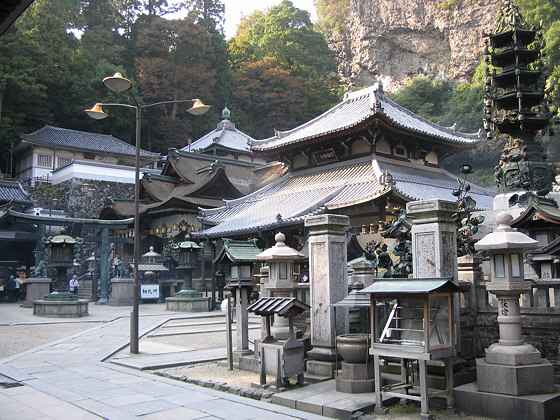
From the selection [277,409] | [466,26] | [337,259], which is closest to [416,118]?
[337,259]

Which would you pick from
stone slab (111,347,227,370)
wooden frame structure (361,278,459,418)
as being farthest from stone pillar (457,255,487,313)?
stone slab (111,347,227,370)

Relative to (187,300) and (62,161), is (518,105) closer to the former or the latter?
(187,300)

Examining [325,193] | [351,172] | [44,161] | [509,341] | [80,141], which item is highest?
[80,141]

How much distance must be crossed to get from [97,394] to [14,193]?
109ft

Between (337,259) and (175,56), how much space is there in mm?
53326

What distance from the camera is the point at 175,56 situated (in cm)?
5797

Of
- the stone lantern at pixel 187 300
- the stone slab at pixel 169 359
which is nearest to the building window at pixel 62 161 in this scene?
the stone lantern at pixel 187 300

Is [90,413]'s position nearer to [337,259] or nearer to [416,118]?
[337,259]

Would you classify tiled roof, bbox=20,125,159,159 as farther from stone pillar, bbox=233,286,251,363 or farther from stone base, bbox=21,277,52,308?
stone pillar, bbox=233,286,251,363

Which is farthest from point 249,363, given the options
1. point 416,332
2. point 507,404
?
point 507,404

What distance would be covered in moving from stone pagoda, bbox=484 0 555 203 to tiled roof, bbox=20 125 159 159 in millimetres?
38688

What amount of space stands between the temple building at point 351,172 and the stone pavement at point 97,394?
12889 millimetres

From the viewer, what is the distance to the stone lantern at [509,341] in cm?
690

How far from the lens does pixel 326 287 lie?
9484 mm
